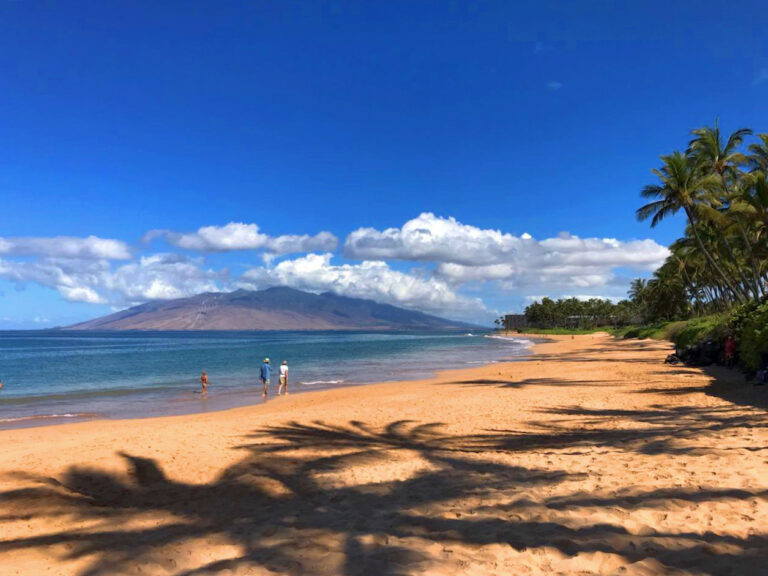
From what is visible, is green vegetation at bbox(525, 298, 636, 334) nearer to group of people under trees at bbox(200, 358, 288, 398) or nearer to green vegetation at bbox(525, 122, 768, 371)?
green vegetation at bbox(525, 122, 768, 371)

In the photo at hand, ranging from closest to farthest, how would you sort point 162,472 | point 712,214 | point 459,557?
1. point 459,557
2. point 162,472
3. point 712,214

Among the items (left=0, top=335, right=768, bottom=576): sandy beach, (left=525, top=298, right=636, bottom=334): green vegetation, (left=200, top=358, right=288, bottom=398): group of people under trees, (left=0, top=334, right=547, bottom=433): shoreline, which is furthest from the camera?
(left=525, top=298, right=636, bottom=334): green vegetation

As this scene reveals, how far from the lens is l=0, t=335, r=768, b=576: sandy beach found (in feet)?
→ 13.5

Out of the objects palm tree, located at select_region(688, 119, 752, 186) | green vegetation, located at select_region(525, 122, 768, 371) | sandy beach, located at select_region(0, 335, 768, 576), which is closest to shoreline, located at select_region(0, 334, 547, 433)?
sandy beach, located at select_region(0, 335, 768, 576)

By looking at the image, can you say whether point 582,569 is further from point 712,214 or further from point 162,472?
point 712,214

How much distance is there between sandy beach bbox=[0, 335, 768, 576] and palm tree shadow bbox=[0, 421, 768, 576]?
0.02m

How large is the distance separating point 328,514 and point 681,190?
29496 millimetres

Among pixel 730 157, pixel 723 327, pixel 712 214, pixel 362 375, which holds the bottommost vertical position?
pixel 362 375

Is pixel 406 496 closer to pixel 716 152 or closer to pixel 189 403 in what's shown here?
pixel 189 403

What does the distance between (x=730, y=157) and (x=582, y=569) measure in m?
34.2

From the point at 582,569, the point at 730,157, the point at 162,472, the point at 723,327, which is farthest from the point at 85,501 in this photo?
the point at 730,157

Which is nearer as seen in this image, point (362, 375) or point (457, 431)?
point (457, 431)

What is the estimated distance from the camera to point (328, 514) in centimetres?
550

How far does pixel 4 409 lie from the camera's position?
1833cm
